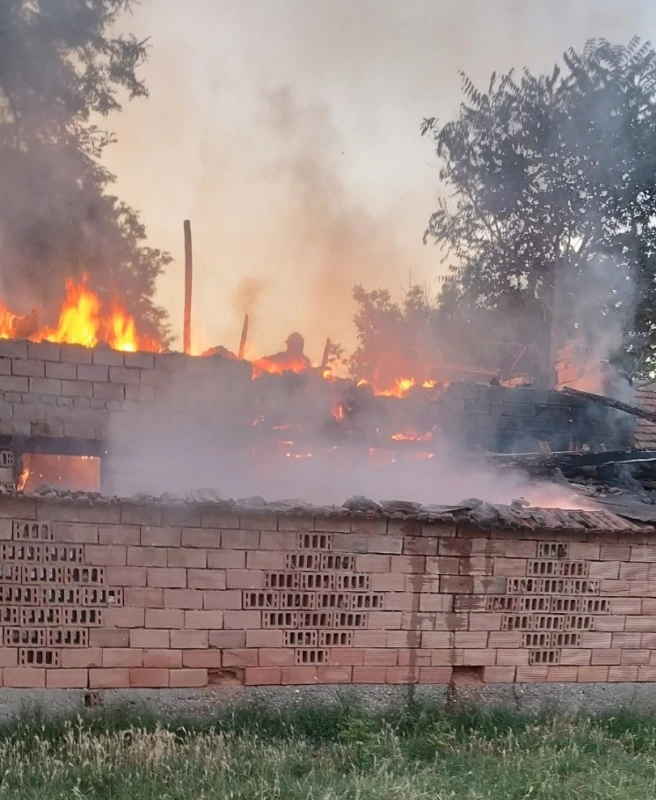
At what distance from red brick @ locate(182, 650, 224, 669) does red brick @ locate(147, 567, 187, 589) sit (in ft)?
1.77

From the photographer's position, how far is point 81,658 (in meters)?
5.12

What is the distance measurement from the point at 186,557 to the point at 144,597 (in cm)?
44

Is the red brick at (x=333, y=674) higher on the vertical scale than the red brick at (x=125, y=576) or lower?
lower

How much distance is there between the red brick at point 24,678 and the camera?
5.00m

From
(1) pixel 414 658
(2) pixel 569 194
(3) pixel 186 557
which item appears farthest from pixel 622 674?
(2) pixel 569 194

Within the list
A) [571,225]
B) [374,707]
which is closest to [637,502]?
[374,707]

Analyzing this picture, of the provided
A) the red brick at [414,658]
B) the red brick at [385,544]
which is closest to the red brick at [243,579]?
the red brick at [385,544]

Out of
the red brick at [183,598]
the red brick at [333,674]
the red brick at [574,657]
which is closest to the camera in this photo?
the red brick at [183,598]

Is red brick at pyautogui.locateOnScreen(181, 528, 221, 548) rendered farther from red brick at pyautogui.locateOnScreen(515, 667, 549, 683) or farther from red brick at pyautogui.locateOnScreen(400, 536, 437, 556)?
red brick at pyautogui.locateOnScreen(515, 667, 549, 683)

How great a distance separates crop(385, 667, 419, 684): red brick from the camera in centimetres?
555

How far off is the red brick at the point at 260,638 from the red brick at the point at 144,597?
21.3 inches

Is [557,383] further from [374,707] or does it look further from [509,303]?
[374,707]

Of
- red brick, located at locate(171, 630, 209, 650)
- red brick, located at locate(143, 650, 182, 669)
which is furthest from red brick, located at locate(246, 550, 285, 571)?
red brick, located at locate(143, 650, 182, 669)

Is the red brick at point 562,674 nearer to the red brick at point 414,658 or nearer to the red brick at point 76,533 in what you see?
the red brick at point 414,658
